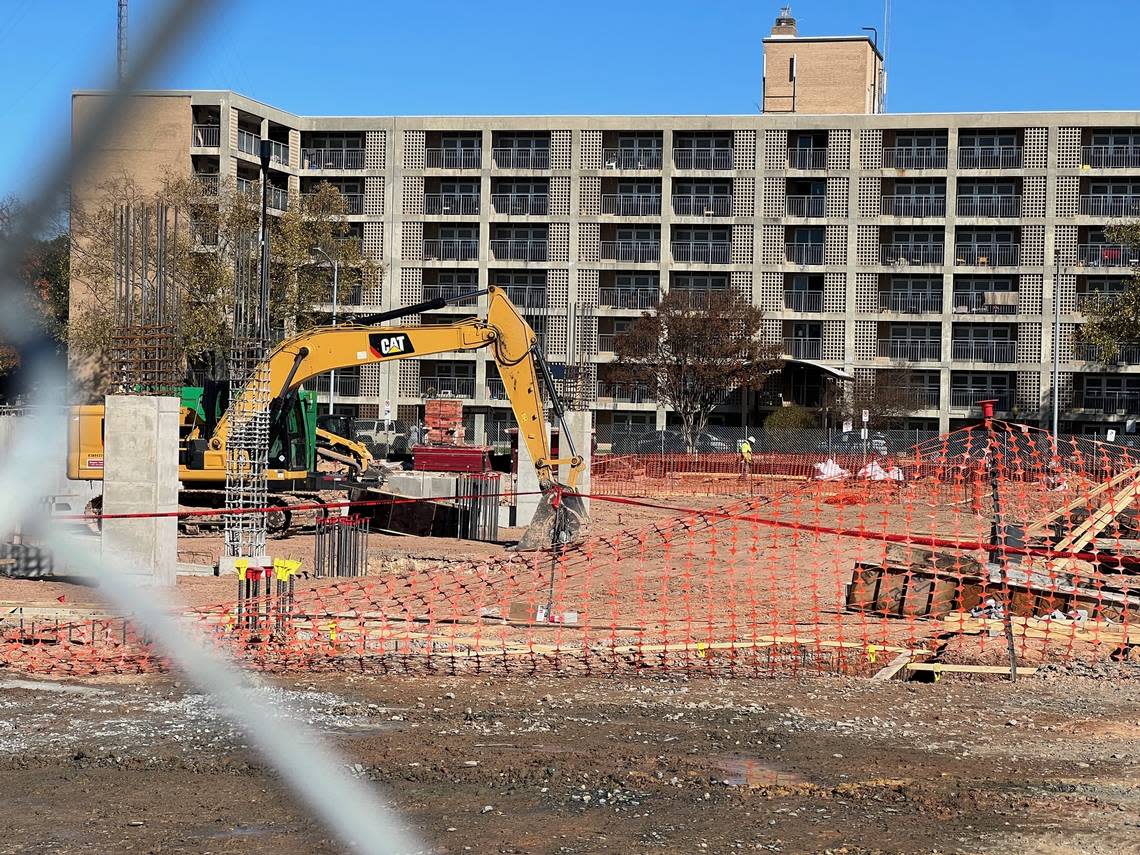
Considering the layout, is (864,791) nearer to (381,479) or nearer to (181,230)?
(381,479)

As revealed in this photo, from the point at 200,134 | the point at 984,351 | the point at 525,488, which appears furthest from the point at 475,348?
the point at 984,351

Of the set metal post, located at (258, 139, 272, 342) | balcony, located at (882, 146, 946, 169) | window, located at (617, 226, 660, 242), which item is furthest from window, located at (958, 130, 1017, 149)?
metal post, located at (258, 139, 272, 342)

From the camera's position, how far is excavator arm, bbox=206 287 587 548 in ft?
77.7

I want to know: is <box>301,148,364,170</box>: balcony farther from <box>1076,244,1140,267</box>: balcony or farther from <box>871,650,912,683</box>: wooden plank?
<box>871,650,912,683</box>: wooden plank

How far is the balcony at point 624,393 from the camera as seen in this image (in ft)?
225

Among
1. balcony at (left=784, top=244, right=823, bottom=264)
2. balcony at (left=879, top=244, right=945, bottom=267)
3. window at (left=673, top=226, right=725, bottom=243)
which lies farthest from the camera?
window at (left=673, top=226, right=725, bottom=243)

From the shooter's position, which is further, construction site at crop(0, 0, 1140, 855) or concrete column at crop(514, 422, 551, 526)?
concrete column at crop(514, 422, 551, 526)

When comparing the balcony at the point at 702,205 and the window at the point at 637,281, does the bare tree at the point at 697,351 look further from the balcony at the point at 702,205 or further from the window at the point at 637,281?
the balcony at the point at 702,205

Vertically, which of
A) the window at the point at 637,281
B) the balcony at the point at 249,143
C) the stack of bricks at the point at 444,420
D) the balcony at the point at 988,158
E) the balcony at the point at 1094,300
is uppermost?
the balcony at the point at 988,158

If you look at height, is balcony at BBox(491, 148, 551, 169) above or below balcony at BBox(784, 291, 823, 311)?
above

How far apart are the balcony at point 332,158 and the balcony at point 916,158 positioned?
84.3 ft

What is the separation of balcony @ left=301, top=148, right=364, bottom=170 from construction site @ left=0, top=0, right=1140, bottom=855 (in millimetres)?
44672

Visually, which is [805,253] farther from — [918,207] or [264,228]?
[264,228]

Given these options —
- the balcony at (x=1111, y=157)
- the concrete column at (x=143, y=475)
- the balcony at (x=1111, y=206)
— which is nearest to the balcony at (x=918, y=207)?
the balcony at (x=1111, y=206)
